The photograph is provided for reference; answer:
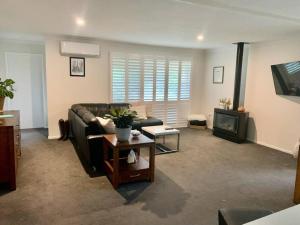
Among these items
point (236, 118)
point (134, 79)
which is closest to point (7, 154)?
point (134, 79)

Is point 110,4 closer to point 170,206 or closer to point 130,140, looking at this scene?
point 130,140

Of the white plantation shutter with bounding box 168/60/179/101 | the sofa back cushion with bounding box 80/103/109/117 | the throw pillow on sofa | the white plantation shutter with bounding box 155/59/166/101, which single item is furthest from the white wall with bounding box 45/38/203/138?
the throw pillow on sofa

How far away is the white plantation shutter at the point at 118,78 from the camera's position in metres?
5.93

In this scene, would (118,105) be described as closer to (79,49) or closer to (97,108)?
(97,108)

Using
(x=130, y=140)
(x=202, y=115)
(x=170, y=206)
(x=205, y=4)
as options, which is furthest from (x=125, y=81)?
(x=170, y=206)

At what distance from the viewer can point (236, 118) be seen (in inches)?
217

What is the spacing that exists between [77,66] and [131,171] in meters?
3.34

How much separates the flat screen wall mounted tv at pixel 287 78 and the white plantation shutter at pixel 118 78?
3.49 metres

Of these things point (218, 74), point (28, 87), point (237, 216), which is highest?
point (218, 74)

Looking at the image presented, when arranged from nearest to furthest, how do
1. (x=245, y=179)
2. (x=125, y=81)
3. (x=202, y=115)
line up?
(x=245, y=179), (x=125, y=81), (x=202, y=115)

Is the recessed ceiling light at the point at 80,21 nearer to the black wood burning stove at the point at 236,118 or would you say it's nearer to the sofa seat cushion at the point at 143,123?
the sofa seat cushion at the point at 143,123

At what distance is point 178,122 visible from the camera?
711 centimetres

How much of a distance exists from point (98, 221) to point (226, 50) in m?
5.49

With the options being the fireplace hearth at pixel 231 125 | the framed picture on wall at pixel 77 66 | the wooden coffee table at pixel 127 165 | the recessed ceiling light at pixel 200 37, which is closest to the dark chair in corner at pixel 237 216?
the wooden coffee table at pixel 127 165
